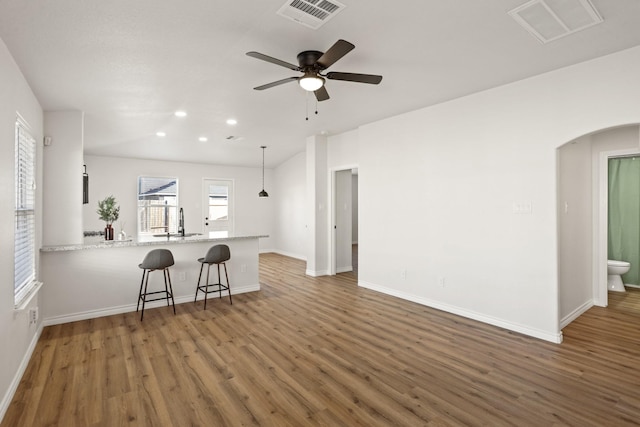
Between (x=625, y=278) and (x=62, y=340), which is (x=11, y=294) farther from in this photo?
(x=625, y=278)

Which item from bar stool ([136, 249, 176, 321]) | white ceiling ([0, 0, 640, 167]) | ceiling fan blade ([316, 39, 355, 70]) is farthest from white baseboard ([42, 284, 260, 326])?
ceiling fan blade ([316, 39, 355, 70])

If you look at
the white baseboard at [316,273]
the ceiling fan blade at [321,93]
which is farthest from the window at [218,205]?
the ceiling fan blade at [321,93]

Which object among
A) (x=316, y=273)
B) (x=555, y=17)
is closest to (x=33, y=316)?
(x=316, y=273)

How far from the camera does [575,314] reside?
13.3 feet

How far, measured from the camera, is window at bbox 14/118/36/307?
2.87 m

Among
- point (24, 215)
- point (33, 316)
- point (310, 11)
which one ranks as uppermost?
point (310, 11)

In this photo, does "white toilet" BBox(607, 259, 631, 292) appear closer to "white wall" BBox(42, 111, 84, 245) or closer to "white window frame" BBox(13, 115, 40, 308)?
"white window frame" BBox(13, 115, 40, 308)

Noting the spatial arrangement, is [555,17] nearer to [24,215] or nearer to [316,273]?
[24,215]

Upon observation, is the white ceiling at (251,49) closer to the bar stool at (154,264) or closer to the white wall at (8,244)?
the white wall at (8,244)

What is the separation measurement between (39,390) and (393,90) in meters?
4.49

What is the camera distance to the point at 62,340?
11.4 ft

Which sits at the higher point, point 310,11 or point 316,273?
point 310,11

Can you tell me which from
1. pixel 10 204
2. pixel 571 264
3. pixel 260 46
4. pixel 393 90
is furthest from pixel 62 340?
pixel 571 264

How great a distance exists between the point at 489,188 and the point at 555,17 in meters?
1.92
